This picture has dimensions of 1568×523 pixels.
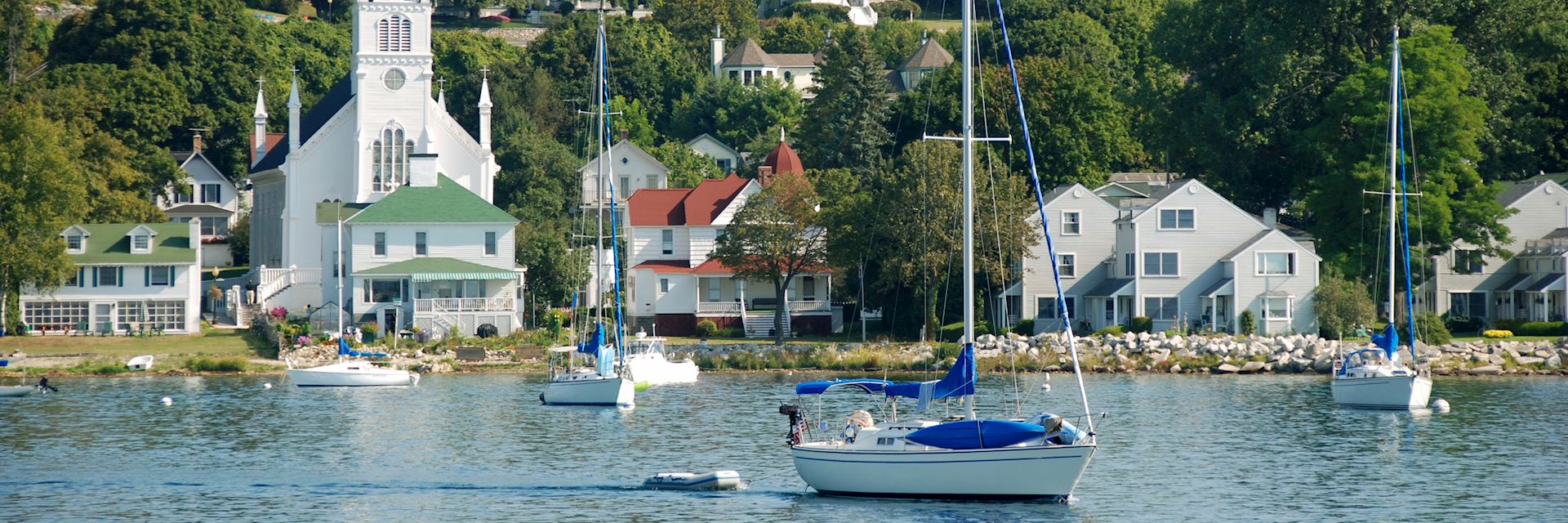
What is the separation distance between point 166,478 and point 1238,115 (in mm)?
55781

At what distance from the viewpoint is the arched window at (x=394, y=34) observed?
89875mm

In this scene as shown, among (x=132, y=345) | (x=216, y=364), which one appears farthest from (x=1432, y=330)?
(x=132, y=345)

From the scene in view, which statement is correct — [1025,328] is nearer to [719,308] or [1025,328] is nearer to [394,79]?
[719,308]

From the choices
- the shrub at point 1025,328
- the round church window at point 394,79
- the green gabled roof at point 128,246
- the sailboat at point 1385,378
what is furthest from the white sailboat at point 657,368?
the round church window at point 394,79

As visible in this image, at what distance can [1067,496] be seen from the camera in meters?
34.3

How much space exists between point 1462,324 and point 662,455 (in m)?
44.2

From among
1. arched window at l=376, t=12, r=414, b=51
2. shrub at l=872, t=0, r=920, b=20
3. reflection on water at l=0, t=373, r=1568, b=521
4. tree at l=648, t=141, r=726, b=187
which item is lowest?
reflection on water at l=0, t=373, r=1568, b=521

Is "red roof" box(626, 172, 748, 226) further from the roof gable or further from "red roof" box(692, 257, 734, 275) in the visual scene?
the roof gable

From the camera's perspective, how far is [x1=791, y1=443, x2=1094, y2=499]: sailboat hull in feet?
110

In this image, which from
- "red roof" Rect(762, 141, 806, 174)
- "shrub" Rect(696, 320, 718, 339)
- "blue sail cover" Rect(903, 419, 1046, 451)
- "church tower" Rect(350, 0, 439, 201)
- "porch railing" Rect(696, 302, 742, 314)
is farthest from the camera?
"red roof" Rect(762, 141, 806, 174)

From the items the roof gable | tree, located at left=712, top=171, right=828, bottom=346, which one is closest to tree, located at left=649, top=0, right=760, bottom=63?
the roof gable

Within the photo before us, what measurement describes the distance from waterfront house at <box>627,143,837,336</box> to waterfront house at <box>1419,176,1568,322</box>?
1021 inches

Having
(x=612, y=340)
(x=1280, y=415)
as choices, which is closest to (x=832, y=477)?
(x=1280, y=415)

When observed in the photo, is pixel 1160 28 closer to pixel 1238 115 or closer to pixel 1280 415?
pixel 1238 115
